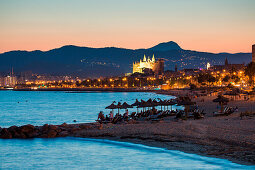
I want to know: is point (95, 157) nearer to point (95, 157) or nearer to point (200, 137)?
point (95, 157)

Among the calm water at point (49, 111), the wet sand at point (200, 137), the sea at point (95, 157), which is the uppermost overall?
the wet sand at point (200, 137)

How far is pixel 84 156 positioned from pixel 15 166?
315 cm

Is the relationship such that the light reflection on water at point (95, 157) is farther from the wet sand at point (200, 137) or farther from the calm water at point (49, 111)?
the calm water at point (49, 111)

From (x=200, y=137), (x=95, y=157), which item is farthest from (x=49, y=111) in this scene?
(x=200, y=137)

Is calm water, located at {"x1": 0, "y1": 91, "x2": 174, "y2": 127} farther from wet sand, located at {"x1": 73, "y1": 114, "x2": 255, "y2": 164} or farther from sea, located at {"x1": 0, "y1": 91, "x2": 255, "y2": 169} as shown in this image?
sea, located at {"x1": 0, "y1": 91, "x2": 255, "y2": 169}

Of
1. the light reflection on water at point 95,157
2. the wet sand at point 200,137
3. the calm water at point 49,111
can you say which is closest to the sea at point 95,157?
the light reflection on water at point 95,157

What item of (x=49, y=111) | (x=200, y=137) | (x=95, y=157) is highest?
(x=200, y=137)

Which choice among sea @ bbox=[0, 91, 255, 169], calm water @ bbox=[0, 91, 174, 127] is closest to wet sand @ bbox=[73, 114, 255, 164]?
sea @ bbox=[0, 91, 255, 169]

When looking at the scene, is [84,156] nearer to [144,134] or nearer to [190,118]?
[144,134]

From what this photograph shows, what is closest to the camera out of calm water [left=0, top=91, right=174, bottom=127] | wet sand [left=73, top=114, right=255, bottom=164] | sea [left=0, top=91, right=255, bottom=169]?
sea [left=0, top=91, right=255, bottom=169]

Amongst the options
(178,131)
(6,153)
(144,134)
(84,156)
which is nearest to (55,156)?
(84,156)

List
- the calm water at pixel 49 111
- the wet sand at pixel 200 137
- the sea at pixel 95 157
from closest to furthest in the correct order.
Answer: the sea at pixel 95 157 < the wet sand at pixel 200 137 < the calm water at pixel 49 111

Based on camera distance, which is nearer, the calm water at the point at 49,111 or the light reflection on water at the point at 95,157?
the light reflection on water at the point at 95,157

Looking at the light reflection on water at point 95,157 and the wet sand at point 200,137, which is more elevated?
the wet sand at point 200,137
